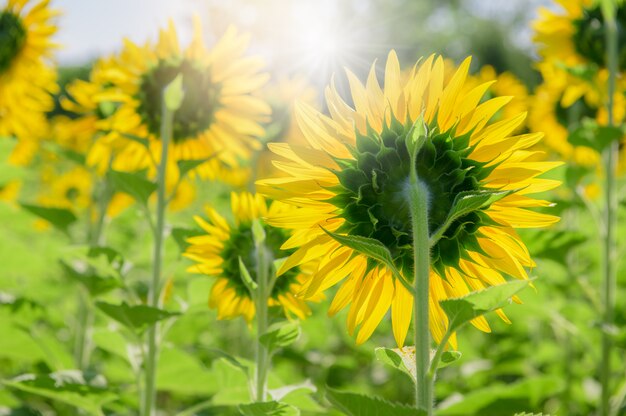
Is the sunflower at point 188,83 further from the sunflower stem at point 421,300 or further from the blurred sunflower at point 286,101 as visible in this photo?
the blurred sunflower at point 286,101

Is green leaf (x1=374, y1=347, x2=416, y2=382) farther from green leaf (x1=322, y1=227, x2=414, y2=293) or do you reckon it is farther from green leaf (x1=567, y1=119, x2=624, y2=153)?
green leaf (x1=567, y1=119, x2=624, y2=153)

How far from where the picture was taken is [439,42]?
63.8 feet

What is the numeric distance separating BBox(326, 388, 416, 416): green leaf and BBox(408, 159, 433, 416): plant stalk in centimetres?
4

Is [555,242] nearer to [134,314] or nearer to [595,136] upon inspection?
[595,136]

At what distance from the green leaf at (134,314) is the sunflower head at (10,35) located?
5.03 ft

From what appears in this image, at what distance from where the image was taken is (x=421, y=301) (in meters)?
0.79

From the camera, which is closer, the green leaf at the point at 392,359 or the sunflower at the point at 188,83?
the green leaf at the point at 392,359

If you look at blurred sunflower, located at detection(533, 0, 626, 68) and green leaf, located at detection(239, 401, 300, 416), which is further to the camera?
blurred sunflower, located at detection(533, 0, 626, 68)

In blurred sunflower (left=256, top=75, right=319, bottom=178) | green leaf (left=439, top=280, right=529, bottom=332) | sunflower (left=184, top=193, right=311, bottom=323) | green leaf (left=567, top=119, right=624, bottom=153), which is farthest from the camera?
blurred sunflower (left=256, top=75, right=319, bottom=178)

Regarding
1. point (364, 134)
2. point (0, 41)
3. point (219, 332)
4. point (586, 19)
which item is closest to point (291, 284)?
point (364, 134)

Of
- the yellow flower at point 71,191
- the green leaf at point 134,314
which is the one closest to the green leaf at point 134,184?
the green leaf at point 134,314

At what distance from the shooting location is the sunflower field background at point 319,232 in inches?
35.2

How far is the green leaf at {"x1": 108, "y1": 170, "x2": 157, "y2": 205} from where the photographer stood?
1439 millimetres

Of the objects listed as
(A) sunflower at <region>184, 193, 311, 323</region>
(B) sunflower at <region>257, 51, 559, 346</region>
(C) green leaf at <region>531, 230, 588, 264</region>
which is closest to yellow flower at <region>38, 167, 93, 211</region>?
(C) green leaf at <region>531, 230, 588, 264</region>
